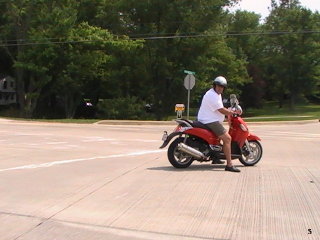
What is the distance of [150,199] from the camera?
23.8 feet

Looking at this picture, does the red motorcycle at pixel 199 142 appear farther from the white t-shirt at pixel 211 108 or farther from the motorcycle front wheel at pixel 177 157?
the white t-shirt at pixel 211 108

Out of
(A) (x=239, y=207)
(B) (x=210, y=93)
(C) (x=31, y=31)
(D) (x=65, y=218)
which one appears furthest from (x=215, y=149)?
(C) (x=31, y=31)

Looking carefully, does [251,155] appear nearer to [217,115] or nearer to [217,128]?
[217,128]

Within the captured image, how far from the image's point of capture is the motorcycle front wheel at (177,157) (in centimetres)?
1013

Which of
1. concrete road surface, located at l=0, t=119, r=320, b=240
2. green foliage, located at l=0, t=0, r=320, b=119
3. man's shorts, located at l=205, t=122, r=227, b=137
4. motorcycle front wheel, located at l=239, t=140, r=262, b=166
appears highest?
green foliage, located at l=0, t=0, r=320, b=119

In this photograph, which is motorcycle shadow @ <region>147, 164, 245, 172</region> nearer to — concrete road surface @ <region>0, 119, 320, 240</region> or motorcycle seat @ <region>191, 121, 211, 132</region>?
concrete road surface @ <region>0, 119, 320, 240</region>

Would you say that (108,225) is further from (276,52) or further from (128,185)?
(276,52)

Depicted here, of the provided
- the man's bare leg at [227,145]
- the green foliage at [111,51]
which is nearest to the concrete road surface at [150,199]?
the man's bare leg at [227,145]

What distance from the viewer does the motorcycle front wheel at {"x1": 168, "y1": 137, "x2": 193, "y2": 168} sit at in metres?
10.1

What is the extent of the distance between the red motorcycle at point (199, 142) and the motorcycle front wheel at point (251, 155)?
0.23 ft

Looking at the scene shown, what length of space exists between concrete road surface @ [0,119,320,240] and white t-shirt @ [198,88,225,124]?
1.06 metres

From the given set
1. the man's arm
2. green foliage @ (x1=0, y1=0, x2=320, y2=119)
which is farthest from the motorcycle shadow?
green foliage @ (x1=0, y1=0, x2=320, y2=119)

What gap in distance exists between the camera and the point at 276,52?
7231 centimetres

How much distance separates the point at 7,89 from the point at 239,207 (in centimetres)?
6780
